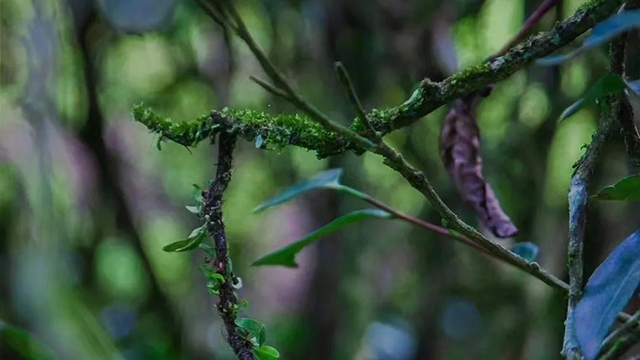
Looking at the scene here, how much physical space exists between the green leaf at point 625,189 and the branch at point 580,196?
25 millimetres

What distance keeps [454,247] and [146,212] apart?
77 cm

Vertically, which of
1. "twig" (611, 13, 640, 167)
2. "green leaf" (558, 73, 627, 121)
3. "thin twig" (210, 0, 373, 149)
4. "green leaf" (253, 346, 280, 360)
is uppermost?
"twig" (611, 13, 640, 167)

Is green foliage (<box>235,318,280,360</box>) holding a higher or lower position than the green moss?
lower

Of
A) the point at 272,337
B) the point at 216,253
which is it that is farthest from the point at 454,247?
the point at 216,253

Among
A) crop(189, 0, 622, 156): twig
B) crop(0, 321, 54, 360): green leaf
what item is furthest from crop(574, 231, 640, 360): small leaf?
crop(0, 321, 54, 360): green leaf

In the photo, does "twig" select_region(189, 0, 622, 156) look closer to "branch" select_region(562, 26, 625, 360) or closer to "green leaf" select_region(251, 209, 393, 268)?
"branch" select_region(562, 26, 625, 360)

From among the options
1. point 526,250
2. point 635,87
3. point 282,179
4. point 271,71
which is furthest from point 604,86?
point 282,179

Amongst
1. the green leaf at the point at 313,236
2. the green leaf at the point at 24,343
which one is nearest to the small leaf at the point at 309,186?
the green leaf at the point at 313,236

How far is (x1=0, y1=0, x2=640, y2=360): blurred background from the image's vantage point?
3.50 ft

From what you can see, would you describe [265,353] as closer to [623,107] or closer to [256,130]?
[256,130]

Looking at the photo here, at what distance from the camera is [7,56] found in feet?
4.22

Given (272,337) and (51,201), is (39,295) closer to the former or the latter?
(51,201)

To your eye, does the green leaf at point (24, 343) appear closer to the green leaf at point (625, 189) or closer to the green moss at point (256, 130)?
the green moss at point (256, 130)

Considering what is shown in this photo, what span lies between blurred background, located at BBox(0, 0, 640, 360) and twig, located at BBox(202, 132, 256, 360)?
43 cm
